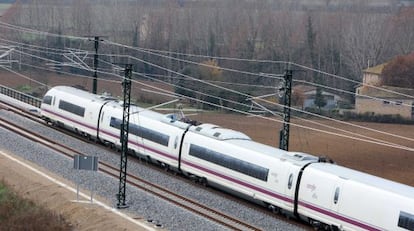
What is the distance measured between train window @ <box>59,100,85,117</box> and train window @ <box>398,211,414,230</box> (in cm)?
1928

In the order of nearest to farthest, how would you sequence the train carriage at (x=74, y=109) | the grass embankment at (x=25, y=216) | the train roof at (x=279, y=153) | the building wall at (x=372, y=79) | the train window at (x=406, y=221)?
the train window at (x=406, y=221) < the grass embankment at (x=25, y=216) < the train roof at (x=279, y=153) < the train carriage at (x=74, y=109) < the building wall at (x=372, y=79)

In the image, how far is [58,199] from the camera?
27219mm

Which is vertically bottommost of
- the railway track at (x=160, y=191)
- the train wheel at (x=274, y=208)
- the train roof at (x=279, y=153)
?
the railway track at (x=160, y=191)

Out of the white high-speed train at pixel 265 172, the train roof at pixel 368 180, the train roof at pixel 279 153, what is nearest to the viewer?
the train roof at pixel 368 180

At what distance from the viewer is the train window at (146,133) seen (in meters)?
30.7

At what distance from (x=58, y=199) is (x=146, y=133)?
5.76 meters

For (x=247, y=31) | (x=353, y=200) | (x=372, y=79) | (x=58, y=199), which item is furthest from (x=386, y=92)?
(x=353, y=200)

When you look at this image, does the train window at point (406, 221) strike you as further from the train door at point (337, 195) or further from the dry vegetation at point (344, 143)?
the dry vegetation at point (344, 143)

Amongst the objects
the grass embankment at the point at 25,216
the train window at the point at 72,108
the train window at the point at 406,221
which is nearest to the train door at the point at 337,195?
the train window at the point at 406,221

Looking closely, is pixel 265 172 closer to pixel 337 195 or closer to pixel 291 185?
pixel 291 185

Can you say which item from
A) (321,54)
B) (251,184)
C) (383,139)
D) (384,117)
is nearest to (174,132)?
(251,184)

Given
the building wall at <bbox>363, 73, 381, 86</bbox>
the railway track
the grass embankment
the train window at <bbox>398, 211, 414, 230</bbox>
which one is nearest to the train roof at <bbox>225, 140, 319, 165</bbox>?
the railway track

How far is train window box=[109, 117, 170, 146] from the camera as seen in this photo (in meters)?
30.7

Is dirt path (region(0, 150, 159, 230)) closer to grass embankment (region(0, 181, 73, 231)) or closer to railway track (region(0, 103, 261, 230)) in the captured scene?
grass embankment (region(0, 181, 73, 231))
